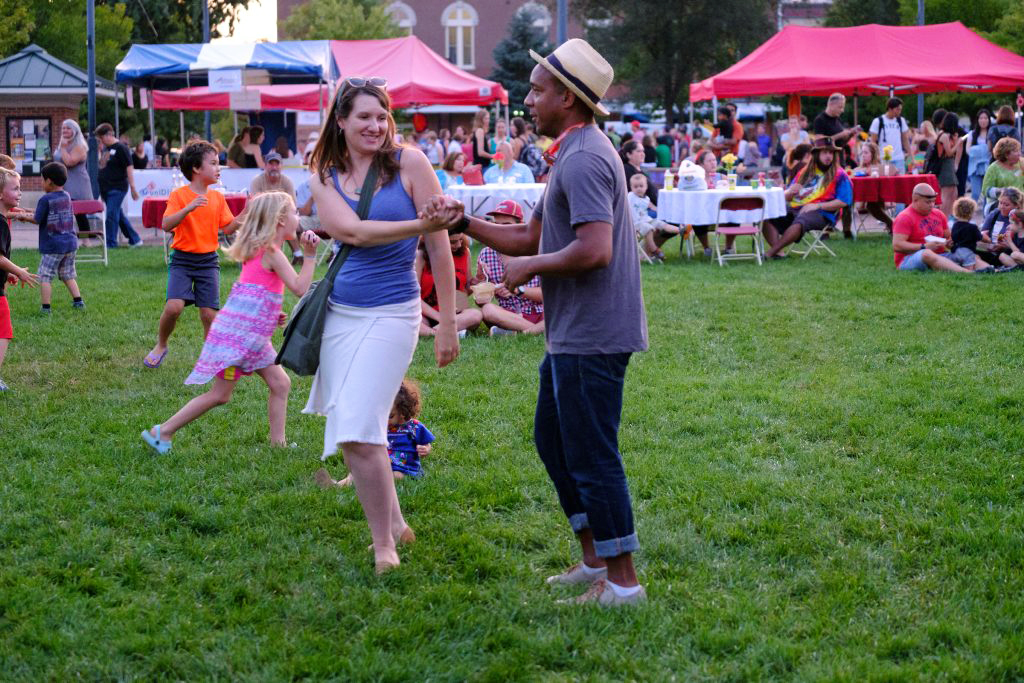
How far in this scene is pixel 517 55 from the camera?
181 ft

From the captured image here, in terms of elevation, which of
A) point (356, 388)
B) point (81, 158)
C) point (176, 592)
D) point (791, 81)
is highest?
point (791, 81)

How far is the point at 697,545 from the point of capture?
478 cm

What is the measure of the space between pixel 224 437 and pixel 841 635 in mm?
3944

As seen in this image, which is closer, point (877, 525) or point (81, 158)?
point (877, 525)

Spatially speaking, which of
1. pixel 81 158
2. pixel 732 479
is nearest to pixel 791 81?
pixel 81 158

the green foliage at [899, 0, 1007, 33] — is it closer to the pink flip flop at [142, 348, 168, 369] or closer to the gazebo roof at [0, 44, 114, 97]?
the gazebo roof at [0, 44, 114, 97]

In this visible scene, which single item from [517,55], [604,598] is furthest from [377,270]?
[517,55]

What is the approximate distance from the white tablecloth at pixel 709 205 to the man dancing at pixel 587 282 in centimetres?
1060

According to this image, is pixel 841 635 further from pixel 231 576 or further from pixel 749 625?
pixel 231 576

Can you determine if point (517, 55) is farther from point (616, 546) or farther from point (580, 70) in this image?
point (616, 546)

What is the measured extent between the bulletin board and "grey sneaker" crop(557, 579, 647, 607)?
85.0 ft

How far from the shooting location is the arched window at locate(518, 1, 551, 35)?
5854 centimetres

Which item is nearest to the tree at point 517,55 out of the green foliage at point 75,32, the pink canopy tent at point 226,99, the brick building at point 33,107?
the green foliage at point 75,32

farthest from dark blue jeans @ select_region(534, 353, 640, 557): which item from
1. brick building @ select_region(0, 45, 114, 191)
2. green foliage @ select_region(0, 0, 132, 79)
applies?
green foliage @ select_region(0, 0, 132, 79)
